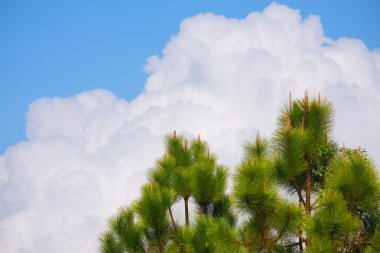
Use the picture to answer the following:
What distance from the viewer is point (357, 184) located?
901 centimetres

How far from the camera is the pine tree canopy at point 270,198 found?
8977 millimetres

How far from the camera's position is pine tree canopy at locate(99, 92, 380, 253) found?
29.5 ft

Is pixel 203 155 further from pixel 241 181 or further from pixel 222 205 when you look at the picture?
pixel 241 181

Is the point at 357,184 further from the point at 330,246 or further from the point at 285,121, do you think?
the point at 285,121

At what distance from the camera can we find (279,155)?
10.4 m

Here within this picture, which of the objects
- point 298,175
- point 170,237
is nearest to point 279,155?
point 298,175

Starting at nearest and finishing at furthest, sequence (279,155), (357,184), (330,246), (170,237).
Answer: (330,246)
(357,184)
(279,155)
(170,237)

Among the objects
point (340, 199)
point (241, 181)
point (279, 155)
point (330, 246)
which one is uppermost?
point (279, 155)

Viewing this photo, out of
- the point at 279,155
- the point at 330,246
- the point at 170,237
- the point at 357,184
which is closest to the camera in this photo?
the point at 330,246

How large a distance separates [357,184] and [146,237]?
441 cm

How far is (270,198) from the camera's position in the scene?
30.3ft

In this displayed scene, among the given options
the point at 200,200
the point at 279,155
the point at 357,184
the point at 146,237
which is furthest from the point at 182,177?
the point at 357,184

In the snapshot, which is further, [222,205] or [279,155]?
[222,205]

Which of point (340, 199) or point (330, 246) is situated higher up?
point (340, 199)
